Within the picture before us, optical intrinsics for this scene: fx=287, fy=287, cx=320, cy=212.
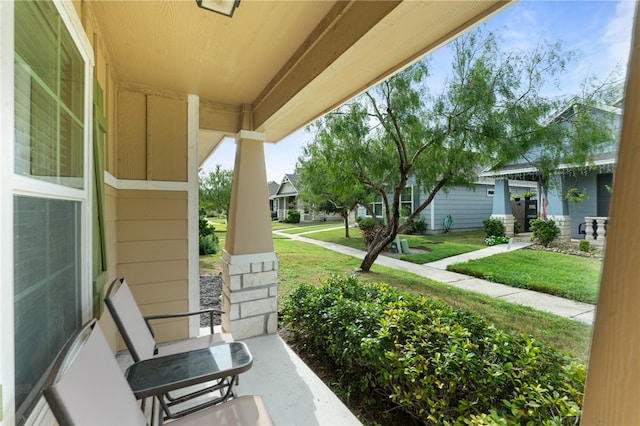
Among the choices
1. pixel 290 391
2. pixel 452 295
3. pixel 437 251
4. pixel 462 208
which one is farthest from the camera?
pixel 462 208

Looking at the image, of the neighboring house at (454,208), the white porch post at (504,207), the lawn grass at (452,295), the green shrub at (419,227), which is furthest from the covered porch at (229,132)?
the green shrub at (419,227)

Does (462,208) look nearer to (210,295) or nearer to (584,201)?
(584,201)

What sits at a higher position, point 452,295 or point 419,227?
point 419,227

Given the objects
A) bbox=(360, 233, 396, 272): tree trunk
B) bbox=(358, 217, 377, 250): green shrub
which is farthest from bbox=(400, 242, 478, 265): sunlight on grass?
bbox=(360, 233, 396, 272): tree trunk

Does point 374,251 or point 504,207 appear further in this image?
point 504,207

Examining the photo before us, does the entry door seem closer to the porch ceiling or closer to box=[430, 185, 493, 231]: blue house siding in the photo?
the porch ceiling

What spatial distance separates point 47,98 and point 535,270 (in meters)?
7.20

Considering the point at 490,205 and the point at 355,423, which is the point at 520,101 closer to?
the point at 355,423

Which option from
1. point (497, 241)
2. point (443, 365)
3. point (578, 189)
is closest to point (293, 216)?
point (497, 241)

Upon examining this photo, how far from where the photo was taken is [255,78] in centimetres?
276

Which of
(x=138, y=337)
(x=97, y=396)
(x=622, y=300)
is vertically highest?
(x=622, y=300)

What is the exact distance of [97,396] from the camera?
108 centimetres

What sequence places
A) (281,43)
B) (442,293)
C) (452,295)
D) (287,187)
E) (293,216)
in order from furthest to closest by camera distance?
(287,187) → (293,216) → (442,293) → (452,295) → (281,43)

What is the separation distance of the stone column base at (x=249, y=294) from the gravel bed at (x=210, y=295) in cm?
70
